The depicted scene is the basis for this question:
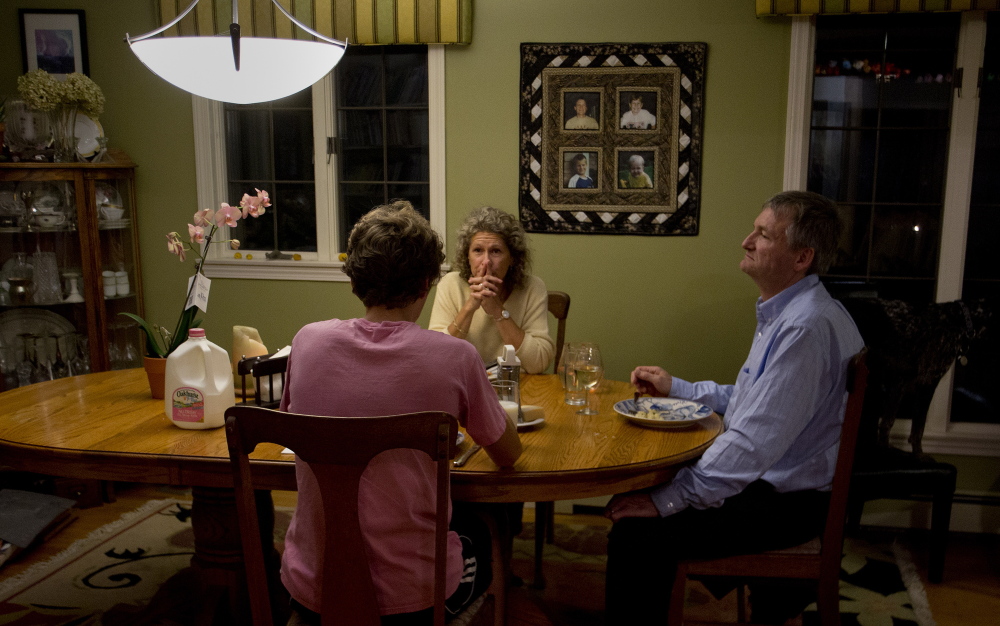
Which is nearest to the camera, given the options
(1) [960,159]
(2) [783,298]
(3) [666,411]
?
(2) [783,298]

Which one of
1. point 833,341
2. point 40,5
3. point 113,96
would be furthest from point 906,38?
point 40,5

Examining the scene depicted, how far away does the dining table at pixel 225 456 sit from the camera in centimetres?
167

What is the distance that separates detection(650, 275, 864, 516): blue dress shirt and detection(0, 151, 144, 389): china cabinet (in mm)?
2791

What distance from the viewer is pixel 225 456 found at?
1.74 metres

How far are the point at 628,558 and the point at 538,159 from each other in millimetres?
2045

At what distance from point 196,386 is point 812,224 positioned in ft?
5.04

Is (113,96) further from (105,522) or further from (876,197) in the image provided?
(876,197)

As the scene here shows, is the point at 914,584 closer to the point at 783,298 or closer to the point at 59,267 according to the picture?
the point at 783,298

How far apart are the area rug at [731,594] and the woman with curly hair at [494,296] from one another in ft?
2.48

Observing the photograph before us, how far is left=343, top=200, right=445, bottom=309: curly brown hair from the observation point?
1477mm

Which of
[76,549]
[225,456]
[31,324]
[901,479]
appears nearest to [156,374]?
[225,456]

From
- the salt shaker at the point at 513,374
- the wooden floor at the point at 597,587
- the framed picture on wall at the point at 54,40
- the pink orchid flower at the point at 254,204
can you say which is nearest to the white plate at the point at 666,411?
the salt shaker at the point at 513,374

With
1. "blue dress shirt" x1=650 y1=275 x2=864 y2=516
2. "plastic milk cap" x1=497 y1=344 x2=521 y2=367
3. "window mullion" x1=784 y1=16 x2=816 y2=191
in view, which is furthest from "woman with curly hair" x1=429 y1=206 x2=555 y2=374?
"window mullion" x1=784 y1=16 x2=816 y2=191

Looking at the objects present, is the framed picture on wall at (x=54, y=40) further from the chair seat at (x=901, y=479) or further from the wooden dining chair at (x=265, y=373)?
the chair seat at (x=901, y=479)
